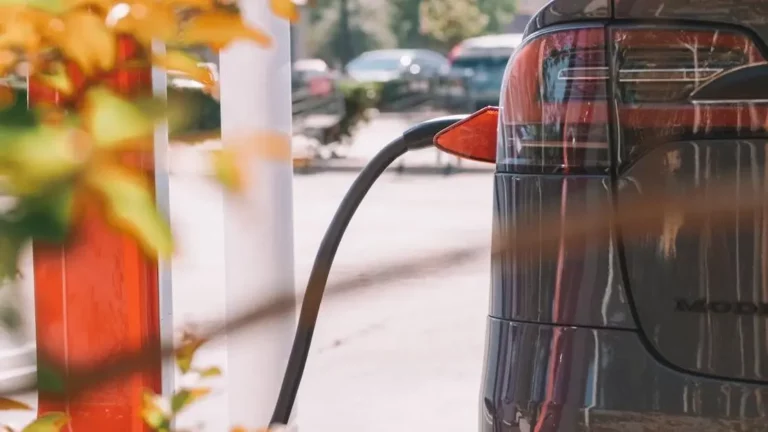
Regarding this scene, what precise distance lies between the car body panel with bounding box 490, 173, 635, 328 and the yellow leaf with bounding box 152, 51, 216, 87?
3.50 ft

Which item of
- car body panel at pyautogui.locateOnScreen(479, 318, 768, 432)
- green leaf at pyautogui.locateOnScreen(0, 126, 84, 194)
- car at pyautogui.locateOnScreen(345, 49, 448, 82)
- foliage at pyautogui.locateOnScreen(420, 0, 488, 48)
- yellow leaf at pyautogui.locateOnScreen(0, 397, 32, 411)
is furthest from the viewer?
foliage at pyautogui.locateOnScreen(420, 0, 488, 48)

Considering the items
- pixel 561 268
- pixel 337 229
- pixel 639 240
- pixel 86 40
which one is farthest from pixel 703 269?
pixel 337 229

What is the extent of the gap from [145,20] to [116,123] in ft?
0.49

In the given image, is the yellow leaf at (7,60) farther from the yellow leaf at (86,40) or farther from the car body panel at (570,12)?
the car body panel at (570,12)

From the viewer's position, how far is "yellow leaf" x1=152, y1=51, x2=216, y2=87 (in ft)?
2.85

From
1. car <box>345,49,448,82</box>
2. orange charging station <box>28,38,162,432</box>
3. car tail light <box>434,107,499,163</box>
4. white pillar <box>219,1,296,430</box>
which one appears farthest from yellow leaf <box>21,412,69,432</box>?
car <box>345,49,448,82</box>

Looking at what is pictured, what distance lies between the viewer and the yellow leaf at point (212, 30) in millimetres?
843

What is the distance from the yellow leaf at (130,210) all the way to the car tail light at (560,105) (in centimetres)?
123

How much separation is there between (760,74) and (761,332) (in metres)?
0.42

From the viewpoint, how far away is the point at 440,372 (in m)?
5.38

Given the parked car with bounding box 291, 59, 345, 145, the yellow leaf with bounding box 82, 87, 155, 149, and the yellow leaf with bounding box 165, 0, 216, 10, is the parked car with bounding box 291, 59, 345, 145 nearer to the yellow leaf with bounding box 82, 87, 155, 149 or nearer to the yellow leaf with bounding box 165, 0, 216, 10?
the yellow leaf with bounding box 165, 0, 216, 10

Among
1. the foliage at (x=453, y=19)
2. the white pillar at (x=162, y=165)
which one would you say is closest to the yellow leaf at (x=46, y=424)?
the white pillar at (x=162, y=165)

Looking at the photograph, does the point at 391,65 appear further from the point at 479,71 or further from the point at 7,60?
the point at 7,60

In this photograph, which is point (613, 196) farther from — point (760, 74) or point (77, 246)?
point (77, 246)
